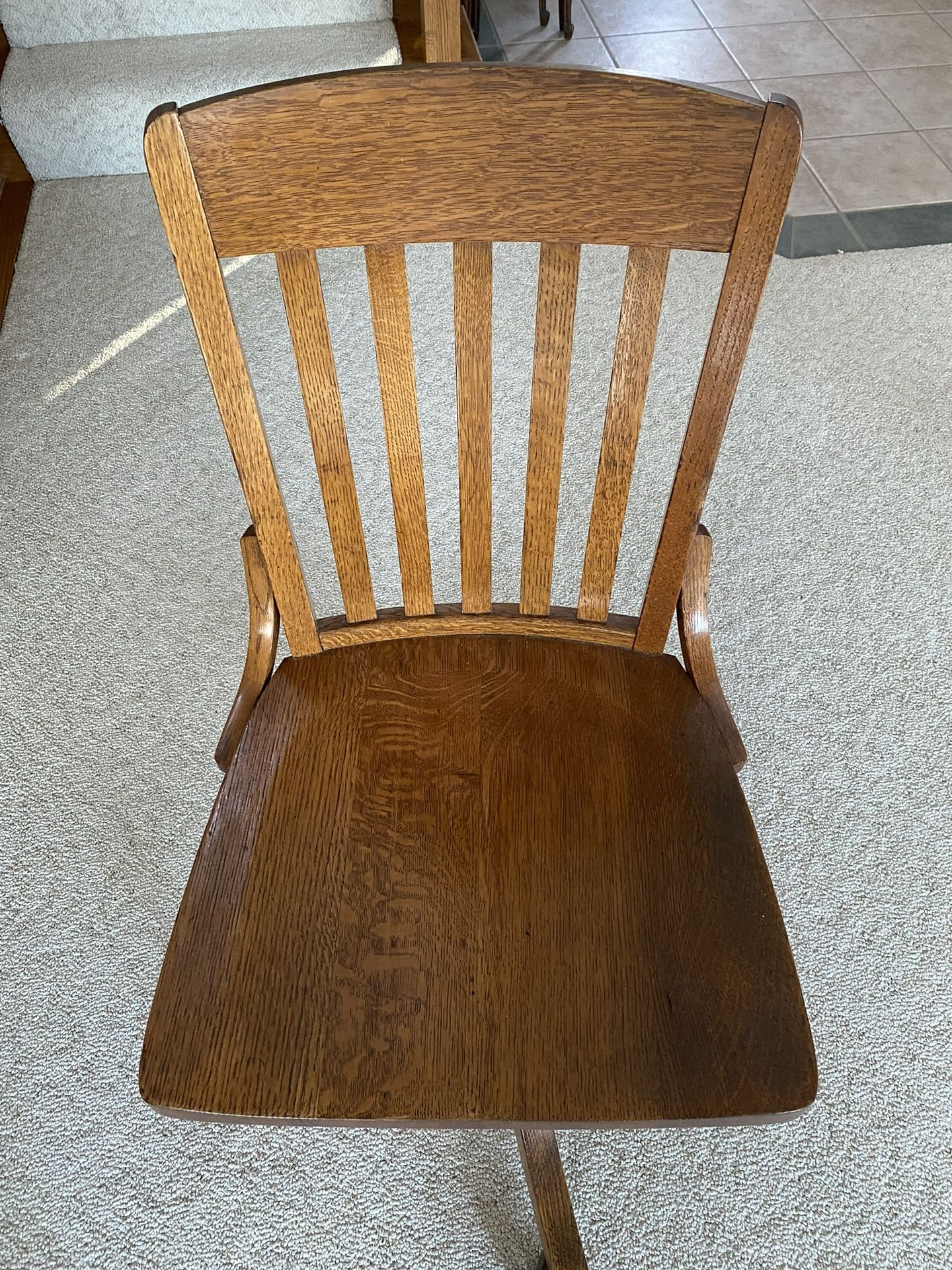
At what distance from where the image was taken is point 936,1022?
1.25 metres

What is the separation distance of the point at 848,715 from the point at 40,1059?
1217 mm

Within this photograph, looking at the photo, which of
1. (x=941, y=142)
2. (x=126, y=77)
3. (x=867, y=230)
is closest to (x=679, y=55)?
(x=941, y=142)

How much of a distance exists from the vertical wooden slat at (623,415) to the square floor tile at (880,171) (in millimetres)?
1976

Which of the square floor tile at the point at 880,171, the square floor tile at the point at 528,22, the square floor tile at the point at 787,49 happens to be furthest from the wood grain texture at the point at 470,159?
the square floor tile at the point at 528,22

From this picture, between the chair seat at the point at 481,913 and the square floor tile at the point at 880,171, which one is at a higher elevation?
the chair seat at the point at 481,913

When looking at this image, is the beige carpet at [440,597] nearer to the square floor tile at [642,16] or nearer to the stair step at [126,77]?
the stair step at [126,77]

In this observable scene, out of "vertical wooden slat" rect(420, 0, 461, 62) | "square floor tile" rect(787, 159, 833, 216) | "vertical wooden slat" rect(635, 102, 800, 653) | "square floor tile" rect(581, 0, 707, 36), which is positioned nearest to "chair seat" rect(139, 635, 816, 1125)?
"vertical wooden slat" rect(635, 102, 800, 653)

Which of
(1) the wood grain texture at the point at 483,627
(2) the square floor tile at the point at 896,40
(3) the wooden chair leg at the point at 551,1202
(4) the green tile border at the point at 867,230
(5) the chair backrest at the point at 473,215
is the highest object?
(5) the chair backrest at the point at 473,215

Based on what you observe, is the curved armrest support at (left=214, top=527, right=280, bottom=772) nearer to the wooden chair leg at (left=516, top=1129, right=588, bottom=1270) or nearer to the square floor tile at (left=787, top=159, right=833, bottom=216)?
the wooden chair leg at (left=516, top=1129, right=588, bottom=1270)

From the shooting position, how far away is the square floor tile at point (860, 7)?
323 centimetres

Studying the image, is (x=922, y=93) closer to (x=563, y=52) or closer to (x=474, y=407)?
(x=563, y=52)

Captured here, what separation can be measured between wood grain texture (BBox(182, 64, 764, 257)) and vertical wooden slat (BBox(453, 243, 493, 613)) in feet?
0.10

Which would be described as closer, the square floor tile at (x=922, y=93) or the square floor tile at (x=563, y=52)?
the square floor tile at (x=922, y=93)

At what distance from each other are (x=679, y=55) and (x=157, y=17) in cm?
151
